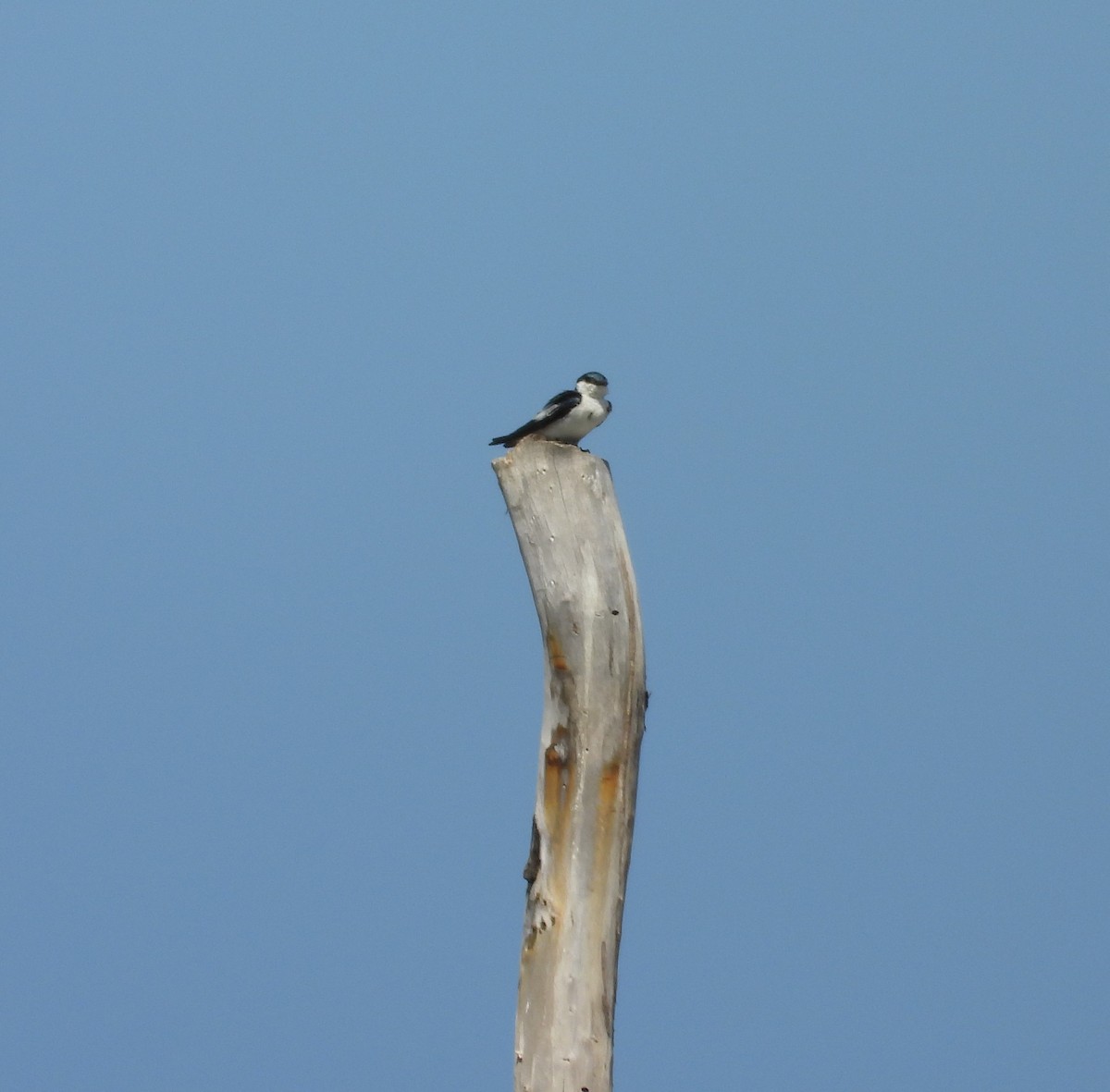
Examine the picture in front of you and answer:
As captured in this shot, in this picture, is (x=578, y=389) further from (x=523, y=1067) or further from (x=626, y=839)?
(x=523, y=1067)

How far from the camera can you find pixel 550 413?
A: 163 inches

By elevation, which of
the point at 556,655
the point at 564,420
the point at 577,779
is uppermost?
the point at 564,420

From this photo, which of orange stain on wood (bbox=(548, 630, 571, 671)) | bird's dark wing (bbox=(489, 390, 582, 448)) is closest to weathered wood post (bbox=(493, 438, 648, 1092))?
orange stain on wood (bbox=(548, 630, 571, 671))

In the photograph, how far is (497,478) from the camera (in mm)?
4051

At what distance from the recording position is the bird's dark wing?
4.14m

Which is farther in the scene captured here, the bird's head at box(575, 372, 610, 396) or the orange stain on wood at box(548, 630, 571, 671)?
the bird's head at box(575, 372, 610, 396)

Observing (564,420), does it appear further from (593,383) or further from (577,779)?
(577,779)

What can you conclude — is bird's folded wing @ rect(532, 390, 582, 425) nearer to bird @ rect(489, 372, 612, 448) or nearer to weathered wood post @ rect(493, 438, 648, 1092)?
bird @ rect(489, 372, 612, 448)

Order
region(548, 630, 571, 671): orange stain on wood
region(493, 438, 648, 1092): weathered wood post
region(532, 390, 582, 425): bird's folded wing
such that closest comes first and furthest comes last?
region(493, 438, 648, 1092): weathered wood post < region(548, 630, 571, 671): orange stain on wood < region(532, 390, 582, 425): bird's folded wing

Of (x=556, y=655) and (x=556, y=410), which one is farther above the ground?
(x=556, y=410)

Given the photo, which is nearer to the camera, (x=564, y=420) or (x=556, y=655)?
(x=556, y=655)

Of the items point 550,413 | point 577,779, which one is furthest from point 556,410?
point 577,779

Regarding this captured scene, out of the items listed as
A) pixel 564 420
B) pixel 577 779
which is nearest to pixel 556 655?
pixel 577 779

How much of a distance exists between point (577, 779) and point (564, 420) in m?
0.90
